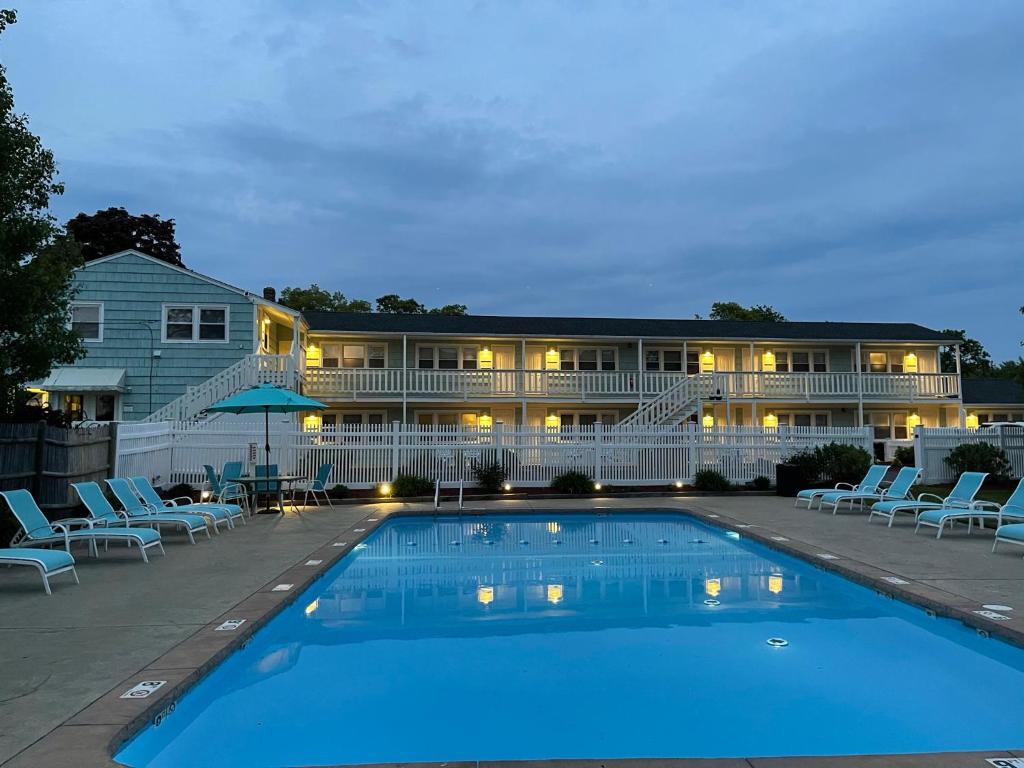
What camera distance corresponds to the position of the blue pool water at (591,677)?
450cm

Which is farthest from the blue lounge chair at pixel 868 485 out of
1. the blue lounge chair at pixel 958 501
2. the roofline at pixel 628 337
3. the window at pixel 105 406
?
the window at pixel 105 406

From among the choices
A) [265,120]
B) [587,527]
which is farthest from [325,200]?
[587,527]

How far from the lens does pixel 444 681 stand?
5.65m

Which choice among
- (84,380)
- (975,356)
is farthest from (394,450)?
(975,356)

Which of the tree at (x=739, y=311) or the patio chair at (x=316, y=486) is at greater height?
the tree at (x=739, y=311)

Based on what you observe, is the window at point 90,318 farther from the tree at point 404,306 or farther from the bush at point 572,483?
the tree at point 404,306

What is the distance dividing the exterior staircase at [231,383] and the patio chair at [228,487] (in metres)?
4.72

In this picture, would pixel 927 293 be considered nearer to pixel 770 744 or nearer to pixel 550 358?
pixel 550 358

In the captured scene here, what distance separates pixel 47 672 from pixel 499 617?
418 centimetres

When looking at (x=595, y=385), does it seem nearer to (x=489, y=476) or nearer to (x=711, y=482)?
(x=711, y=482)

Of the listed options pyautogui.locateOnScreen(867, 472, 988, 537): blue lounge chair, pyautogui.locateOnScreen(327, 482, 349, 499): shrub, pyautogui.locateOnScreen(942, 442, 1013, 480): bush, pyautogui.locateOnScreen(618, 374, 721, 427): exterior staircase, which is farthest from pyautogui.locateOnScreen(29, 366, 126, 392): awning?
pyautogui.locateOnScreen(942, 442, 1013, 480): bush

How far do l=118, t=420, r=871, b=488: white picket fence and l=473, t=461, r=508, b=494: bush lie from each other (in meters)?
0.18

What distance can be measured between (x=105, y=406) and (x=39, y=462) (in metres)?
13.4

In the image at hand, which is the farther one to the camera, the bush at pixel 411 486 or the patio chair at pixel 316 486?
the bush at pixel 411 486
